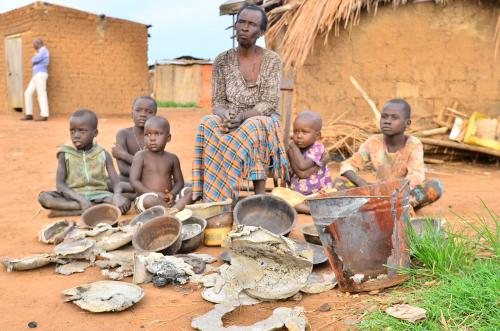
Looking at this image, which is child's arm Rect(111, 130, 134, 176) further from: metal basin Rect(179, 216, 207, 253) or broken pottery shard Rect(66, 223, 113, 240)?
metal basin Rect(179, 216, 207, 253)

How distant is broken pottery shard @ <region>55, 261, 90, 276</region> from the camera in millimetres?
2779

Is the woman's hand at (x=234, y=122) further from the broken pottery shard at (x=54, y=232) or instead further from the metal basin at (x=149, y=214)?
the broken pottery shard at (x=54, y=232)

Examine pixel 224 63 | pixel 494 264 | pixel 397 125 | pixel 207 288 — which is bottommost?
pixel 207 288

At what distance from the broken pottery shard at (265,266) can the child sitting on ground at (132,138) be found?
250cm

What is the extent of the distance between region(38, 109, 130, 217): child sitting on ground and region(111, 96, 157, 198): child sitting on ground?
0.27 meters

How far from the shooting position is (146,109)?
4.60m

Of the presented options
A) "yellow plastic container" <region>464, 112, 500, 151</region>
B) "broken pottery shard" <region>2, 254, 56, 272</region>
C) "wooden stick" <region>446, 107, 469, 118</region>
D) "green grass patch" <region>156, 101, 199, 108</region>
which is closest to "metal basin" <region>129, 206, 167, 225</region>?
"broken pottery shard" <region>2, 254, 56, 272</region>

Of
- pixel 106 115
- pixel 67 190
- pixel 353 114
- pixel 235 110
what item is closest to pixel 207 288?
pixel 235 110

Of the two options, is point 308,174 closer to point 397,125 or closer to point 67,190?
point 397,125

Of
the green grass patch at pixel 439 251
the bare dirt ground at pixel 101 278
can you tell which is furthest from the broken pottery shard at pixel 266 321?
the green grass patch at pixel 439 251

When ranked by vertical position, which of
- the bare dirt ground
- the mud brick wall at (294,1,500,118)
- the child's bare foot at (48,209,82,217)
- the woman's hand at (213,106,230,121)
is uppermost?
the mud brick wall at (294,1,500,118)

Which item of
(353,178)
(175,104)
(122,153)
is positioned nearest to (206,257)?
(353,178)

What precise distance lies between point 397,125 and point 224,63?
147 centimetres

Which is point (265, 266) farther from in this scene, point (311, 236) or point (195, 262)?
point (311, 236)
